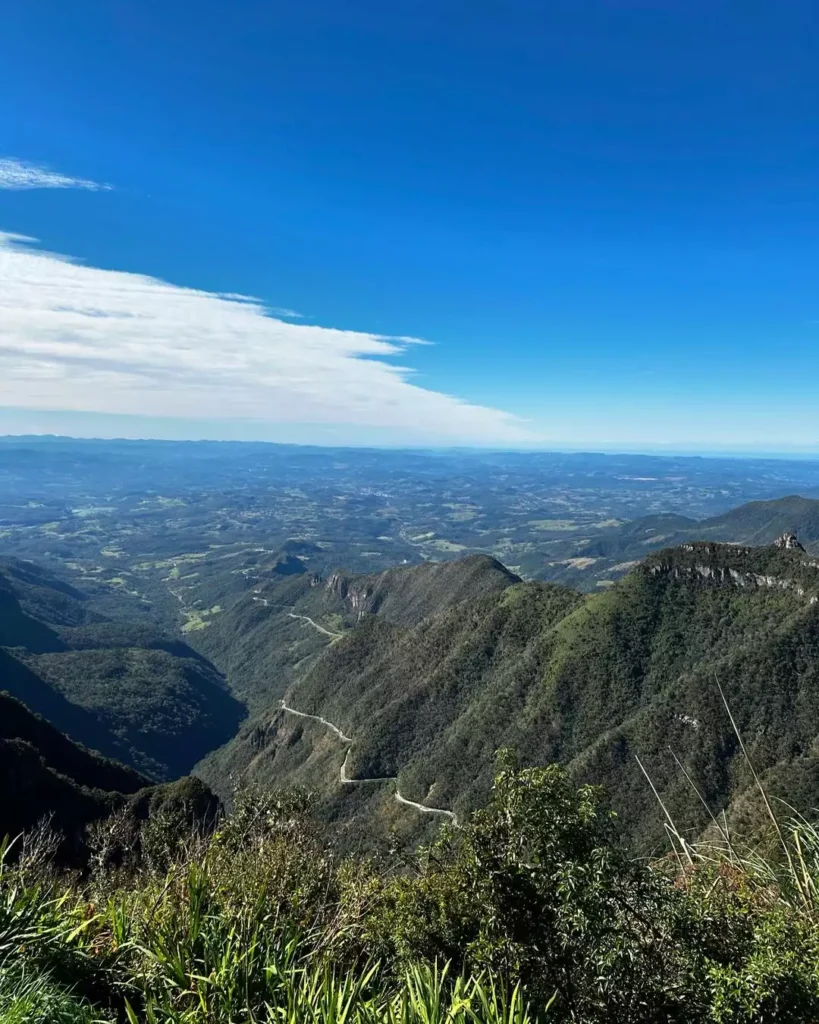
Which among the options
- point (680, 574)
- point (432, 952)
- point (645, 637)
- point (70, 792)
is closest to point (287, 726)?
point (70, 792)

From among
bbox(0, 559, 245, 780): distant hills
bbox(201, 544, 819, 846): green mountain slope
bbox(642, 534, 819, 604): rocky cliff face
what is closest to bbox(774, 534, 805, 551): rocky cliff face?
bbox(642, 534, 819, 604): rocky cliff face

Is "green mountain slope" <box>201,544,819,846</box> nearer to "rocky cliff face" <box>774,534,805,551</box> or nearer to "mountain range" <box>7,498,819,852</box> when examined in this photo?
"mountain range" <box>7,498,819,852</box>

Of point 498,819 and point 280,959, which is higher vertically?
point 498,819

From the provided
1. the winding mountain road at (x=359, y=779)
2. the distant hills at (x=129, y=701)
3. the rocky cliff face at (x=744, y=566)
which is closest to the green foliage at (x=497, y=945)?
the winding mountain road at (x=359, y=779)

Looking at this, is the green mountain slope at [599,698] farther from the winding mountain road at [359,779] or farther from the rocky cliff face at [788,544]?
the rocky cliff face at [788,544]

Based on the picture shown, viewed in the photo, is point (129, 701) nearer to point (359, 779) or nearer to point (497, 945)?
point (359, 779)

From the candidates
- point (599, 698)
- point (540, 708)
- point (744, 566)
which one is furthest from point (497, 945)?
point (744, 566)

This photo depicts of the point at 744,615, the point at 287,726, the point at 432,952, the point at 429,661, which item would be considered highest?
the point at 432,952

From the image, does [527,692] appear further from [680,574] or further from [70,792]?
[70,792]
